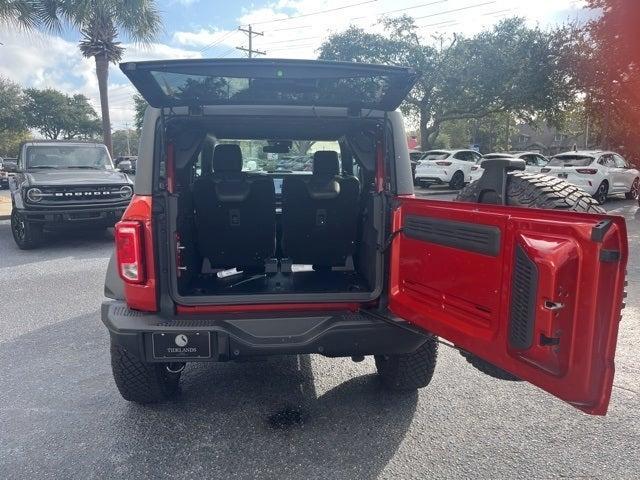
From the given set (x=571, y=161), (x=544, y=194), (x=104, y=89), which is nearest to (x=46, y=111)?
(x=104, y=89)

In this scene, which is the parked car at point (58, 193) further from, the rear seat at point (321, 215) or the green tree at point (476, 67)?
the green tree at point (476, 67)

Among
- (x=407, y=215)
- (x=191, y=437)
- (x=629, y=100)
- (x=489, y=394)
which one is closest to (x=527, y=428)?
(x=489, y=394)

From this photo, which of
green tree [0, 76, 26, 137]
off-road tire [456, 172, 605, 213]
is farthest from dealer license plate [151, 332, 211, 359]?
green tree [0, 76, 26, 137]

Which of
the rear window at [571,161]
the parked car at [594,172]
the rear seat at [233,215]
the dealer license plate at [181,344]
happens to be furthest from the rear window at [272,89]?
the rear window at [571,161]

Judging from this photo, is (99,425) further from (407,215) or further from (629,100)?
(629,100)

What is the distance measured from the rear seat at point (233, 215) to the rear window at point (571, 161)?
43.6 feet

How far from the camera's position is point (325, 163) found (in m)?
3.55

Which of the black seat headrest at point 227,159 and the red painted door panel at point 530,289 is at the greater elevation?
the black seat headrest at point 227,159

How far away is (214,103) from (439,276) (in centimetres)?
151

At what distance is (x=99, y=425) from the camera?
9.12 feet

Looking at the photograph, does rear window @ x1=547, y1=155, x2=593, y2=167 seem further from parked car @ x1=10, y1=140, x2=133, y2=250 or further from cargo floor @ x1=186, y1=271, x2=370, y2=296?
cargo floor @ x1=186, y1=271, x2=370, y2=296

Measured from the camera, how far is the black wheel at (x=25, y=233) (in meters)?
7.88

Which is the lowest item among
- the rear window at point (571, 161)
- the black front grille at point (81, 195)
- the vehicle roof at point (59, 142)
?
the black front grille at point (81, 195)

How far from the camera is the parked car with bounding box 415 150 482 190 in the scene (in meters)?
18.3
